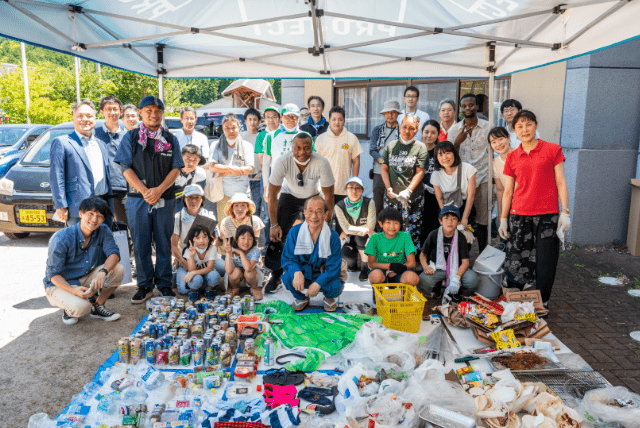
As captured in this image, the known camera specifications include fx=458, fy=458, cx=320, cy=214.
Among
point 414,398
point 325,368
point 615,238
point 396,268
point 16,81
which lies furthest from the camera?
point 16,81

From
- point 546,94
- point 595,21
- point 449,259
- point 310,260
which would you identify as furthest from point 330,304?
point 546,94

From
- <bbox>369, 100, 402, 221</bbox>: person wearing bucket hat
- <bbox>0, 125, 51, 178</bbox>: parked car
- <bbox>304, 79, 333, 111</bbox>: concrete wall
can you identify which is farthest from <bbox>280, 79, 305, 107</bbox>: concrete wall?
<bbox>369, 100, 402, 221</bbox>: person wearing bucket hat

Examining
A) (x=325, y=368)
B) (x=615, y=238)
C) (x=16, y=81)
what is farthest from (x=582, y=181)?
(x=16, y=81)

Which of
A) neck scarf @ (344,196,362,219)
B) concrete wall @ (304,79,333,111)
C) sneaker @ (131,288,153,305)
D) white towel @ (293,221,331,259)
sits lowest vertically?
sneaker @ (131,288,153,305)

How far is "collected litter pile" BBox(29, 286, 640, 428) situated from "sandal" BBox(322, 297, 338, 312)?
0.39 metres

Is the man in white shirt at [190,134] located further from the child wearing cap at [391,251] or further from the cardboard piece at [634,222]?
the cardboard piece at [634,222]

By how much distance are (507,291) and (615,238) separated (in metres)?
3.74

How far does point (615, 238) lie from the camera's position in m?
6.94

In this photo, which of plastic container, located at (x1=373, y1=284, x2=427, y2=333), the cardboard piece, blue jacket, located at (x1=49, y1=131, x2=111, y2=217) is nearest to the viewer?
plastic container, located at (x1=373, y1=284, x2=427, y2=333)

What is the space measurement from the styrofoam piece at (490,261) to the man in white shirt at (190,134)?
3745 millimetres

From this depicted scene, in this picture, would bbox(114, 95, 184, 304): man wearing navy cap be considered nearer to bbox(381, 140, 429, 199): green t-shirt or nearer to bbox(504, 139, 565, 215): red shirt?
bbox(381, 140, 429, 199): green t-shirt

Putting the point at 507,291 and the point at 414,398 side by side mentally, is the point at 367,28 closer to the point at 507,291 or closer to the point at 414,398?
the point at 507,291

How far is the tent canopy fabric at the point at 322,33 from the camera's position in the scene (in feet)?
13.5

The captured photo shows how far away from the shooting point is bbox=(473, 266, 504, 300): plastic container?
15.5 ft
